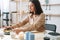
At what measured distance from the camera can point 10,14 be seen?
4719mm

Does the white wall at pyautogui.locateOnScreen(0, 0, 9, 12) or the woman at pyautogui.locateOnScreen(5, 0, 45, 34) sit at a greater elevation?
the white wall at pyautogui.locateOnScreen(0, 0, 9, 12)

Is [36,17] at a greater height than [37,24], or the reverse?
[36,17]

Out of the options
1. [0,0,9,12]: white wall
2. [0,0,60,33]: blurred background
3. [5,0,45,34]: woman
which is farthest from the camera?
[0,0,9,12]: white wall

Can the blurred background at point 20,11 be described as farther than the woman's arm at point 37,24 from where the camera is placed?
Yes

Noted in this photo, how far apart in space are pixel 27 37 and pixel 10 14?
3.38 metres

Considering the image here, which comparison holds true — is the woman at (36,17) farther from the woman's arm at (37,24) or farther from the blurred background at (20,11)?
the blurred background at (20,11)

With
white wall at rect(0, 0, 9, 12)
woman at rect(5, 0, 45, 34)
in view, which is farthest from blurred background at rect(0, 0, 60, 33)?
woman at rect(5, 0, 45, 34)

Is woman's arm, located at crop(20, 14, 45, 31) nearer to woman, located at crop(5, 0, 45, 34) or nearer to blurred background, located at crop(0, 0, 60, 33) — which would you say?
woman, located at crop(5, 0, 45, 34)

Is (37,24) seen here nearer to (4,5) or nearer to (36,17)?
(36,17)

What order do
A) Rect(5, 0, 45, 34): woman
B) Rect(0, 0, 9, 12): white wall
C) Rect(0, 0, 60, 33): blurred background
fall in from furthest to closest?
Rect(0, 0, 9, 12): white wall
Rect(0, 0, 60, 33): blurred background
Rect(5, 0, 45, 34): woman

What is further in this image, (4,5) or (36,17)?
(4,5)

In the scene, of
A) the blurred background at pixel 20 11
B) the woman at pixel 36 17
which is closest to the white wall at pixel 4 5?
the blurred background at pixel 20 11

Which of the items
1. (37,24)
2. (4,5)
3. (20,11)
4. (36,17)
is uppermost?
(4,5)

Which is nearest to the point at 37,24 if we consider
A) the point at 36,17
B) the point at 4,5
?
the point at 36,17
